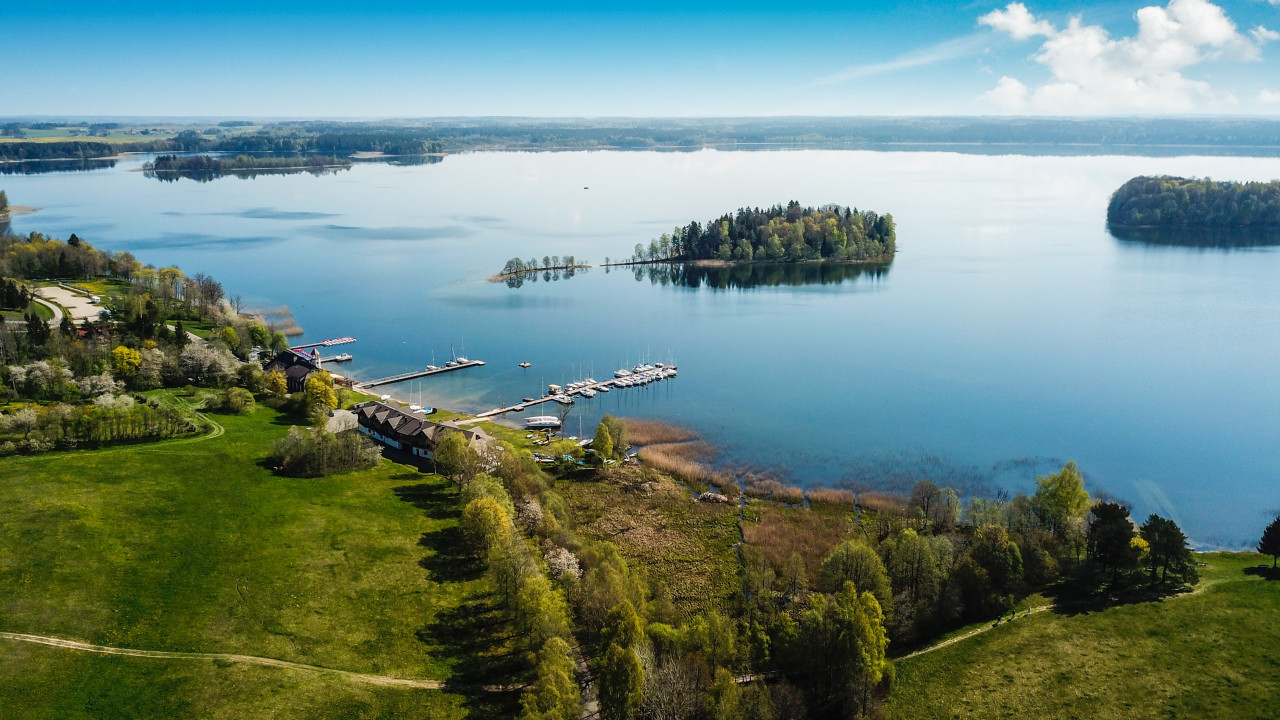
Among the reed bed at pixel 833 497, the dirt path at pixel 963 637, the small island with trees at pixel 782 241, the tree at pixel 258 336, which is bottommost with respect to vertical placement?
the dirt path at pixel 963 637

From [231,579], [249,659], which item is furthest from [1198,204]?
[249,659]

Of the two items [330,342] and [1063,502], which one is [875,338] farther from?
[330,342]

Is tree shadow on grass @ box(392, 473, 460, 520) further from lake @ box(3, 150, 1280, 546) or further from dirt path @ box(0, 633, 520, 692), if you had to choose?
lake @ box(3, 150, 1280, 546)

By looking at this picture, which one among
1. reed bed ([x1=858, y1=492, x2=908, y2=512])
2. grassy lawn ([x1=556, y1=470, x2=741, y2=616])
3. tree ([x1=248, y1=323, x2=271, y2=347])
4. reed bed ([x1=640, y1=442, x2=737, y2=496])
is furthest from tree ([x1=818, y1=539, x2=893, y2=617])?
tree ([x1=248, y1=323, x2=271, y2=347])

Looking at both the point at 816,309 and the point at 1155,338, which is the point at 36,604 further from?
the point at 1155,338

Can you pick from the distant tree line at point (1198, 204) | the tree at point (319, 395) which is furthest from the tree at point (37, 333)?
the distant tree line at point (1198, 204)

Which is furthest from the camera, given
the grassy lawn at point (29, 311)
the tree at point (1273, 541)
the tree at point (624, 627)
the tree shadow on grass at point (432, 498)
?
the grassy lawn at point (29, 311)

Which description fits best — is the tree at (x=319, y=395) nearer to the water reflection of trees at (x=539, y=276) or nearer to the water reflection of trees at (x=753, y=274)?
the water reflection of trees at (x=539, y=276)

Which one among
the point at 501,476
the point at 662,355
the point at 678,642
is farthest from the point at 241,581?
the point at 662,355
